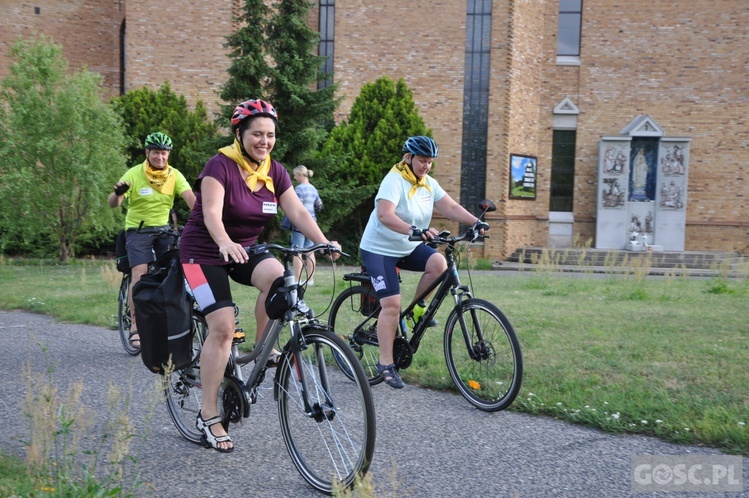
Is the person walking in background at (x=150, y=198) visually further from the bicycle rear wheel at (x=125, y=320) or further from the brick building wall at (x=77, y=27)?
the brick building wall at (x=77, y=27)

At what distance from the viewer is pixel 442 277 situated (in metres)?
5.59

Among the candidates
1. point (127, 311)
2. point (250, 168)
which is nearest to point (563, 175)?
point (127, 311)

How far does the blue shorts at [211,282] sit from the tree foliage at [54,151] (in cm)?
1588

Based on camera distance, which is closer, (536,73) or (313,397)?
(313,397)

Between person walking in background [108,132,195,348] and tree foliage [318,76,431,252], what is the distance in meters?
14.5

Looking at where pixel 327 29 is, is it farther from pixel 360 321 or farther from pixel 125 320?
pixel 360 321

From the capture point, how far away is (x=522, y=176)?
86.1ft

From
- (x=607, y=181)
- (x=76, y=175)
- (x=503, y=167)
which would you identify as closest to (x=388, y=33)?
(x=503, y=167)

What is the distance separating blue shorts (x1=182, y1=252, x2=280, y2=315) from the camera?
404cm

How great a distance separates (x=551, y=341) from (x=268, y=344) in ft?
13.7

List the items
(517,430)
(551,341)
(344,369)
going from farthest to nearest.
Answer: (551,341) < (517,430) < (344,369)

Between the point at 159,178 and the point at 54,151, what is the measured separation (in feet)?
42.6

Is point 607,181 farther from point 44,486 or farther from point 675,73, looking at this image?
point 44,486

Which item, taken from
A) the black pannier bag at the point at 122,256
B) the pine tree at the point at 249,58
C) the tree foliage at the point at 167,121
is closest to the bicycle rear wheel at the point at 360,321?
the black pannier bag at the point at 122,256
